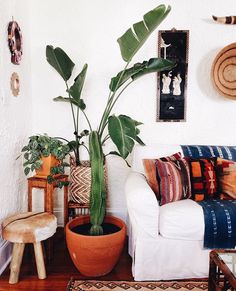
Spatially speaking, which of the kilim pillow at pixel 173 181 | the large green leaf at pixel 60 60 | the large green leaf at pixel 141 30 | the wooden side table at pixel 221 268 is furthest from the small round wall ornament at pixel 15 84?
the wooden side table at pixel 221 268

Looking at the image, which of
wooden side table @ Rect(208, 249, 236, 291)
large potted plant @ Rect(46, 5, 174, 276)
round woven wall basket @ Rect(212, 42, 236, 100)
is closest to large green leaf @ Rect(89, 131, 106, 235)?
large potted plant @ Rect(46, 5, 174, 276)

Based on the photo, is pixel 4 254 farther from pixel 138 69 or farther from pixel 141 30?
pixel 141 30

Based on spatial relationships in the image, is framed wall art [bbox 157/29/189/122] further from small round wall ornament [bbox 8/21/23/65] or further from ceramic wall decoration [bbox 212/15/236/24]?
small round wall ornament [bbox 8/21/23/65]

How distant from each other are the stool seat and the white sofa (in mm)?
557

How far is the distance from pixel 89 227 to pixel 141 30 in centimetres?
151

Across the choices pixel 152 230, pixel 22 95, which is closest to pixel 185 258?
pixel 152 230

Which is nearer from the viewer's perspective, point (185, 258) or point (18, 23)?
point (185, 258)

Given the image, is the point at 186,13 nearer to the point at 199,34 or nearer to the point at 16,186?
the point at 199,34

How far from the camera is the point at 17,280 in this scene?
202 centimetres

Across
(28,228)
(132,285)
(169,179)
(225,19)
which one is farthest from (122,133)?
(225,19)

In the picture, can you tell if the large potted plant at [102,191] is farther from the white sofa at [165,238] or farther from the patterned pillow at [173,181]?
the patterned pillow at [173,181]

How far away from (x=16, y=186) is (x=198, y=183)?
1.45 m

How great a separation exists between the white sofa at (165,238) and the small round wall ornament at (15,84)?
3.95 ft

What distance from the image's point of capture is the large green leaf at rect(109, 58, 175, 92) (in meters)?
2.38
